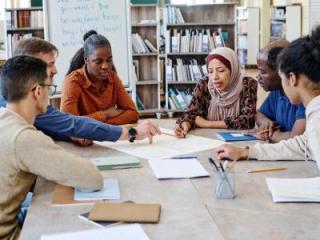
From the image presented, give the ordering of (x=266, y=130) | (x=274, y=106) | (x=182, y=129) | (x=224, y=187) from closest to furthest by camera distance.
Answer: (x=224, y=187) < (x=266, y=130) < (x=182, y=129) < (x=274, y=106)

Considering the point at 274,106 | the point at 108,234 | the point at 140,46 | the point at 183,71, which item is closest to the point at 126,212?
the point at 108,234

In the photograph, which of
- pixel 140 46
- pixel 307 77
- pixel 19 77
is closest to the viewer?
pixel 19 77

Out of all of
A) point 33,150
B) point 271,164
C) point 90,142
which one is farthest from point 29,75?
point 271,164

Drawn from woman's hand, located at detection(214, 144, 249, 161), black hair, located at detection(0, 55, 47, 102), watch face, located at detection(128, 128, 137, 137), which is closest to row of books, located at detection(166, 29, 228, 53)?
watch face, located at detection(128, 128, 137, 137)

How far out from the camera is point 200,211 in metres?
1.43

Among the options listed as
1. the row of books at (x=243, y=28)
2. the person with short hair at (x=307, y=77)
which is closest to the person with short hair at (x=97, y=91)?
the person with short hair at (x=307, y=77)

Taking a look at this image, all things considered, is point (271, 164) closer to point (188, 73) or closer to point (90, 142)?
point (90, 142)

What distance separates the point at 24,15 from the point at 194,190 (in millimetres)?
5774

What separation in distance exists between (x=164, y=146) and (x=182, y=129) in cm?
29

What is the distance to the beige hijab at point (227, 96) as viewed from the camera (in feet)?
9.34

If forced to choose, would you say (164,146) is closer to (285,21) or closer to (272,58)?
(272,58)

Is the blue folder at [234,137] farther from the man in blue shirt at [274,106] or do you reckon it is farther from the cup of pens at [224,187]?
the cup of pens at [224,187]

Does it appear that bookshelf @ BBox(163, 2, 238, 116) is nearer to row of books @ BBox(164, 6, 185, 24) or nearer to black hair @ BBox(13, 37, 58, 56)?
row of books @ BBox(164, 6, 185, 24)

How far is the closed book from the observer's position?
1349 millimetres
